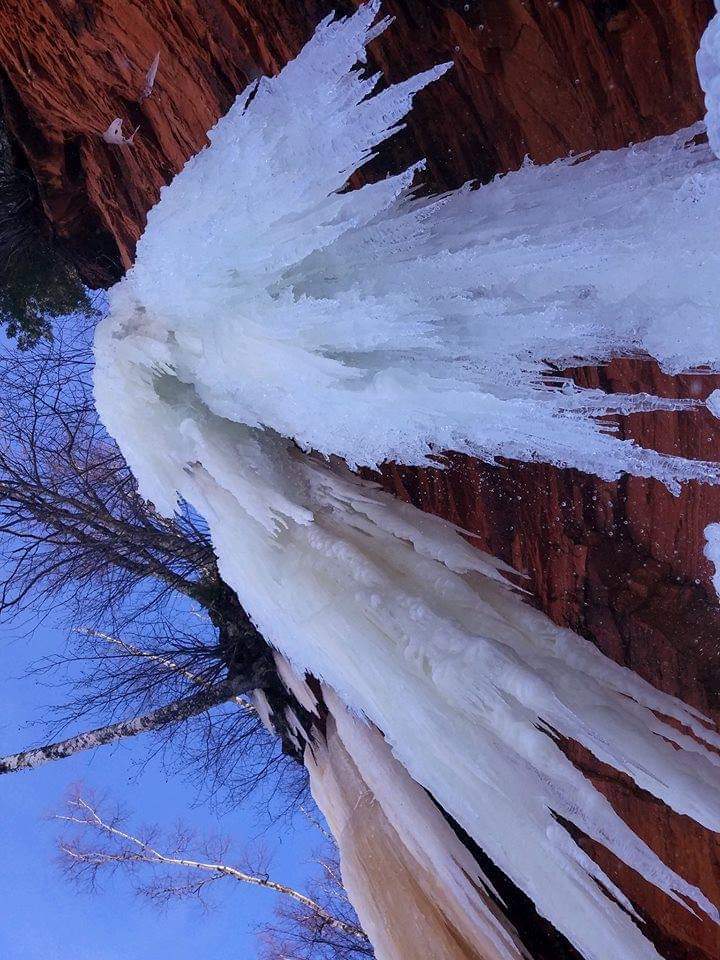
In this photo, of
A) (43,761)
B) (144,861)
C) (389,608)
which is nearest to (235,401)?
(389,608)

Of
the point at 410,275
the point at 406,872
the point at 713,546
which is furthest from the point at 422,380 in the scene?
the point at 406,872

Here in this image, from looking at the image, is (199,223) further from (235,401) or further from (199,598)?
(199,598)

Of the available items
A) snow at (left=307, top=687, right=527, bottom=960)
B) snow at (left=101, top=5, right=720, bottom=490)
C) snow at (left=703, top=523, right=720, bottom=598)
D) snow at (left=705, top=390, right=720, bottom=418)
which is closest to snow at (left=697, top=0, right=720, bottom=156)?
snow at (left=101, top=5, right=720, bottom=490)

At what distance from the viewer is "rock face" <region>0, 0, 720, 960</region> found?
0.95 m

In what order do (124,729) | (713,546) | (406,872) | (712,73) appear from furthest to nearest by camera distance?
(124,729) → (406,872) → (713,546) → (712,73)

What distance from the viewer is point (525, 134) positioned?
1.02 meters

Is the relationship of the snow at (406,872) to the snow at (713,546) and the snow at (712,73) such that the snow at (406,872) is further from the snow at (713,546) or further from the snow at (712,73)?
the snow at (712,73)

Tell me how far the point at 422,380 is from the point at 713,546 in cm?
59

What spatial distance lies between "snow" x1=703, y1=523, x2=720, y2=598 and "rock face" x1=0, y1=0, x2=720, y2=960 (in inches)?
0.5

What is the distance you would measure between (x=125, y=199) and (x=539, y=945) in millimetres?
1630

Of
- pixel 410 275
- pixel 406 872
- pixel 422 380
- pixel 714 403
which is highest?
pixel 410 275

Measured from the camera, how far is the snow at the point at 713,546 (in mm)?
1113

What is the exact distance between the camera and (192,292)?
37.0 inches

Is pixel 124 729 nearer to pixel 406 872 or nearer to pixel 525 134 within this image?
pixel 406 872
